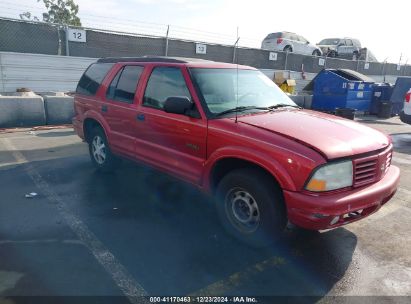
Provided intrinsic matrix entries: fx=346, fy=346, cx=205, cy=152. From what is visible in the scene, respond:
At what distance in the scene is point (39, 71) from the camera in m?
12.4

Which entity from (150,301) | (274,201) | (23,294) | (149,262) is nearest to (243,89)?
(274,201)

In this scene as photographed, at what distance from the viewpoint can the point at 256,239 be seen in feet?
11.4

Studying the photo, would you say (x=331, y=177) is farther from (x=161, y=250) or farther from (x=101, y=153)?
(x=101, y=153)

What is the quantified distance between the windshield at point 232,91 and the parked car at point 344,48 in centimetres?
2383

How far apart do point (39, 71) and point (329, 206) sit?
40.2 ft

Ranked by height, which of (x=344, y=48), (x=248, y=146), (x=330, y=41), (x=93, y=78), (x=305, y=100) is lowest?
(x=305, y=100)

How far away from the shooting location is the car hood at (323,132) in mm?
3172

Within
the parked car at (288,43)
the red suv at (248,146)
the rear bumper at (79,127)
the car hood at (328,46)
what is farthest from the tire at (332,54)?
the rear bumper at (79,127)

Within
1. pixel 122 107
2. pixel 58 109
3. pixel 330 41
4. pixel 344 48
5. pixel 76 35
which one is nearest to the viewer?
pixel 122 107

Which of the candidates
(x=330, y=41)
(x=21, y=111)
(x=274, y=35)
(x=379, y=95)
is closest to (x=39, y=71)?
(x=21, y=111)

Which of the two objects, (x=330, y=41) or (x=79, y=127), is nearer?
(x=79, y=127)

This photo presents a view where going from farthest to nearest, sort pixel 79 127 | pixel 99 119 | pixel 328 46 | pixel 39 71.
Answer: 1. pixel 328 46
2. pixel 39 71
3. pixel 79 127
4. pixel 99 119

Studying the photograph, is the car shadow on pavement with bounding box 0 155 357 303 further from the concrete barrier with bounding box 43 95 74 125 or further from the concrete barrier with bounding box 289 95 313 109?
the concrete barrier with bounding box 289 95 313 109

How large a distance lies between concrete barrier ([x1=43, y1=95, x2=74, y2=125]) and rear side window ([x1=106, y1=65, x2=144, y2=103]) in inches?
184
